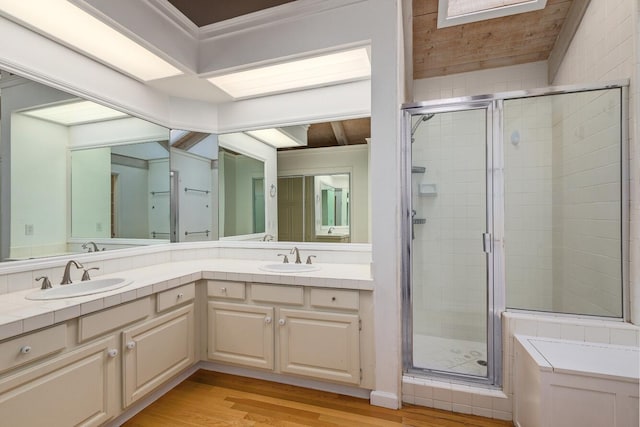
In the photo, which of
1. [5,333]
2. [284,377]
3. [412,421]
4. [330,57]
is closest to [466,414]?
[412,421]

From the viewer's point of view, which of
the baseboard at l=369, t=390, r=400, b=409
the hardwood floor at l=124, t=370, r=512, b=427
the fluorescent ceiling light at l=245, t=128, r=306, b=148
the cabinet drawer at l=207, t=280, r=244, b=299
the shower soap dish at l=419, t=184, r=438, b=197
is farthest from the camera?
the fluorescent ceiling light at l=245, t=128, r=306, b=148

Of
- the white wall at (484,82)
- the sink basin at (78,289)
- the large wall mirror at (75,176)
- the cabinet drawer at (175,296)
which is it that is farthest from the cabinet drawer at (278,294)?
the white wall at (484,82)

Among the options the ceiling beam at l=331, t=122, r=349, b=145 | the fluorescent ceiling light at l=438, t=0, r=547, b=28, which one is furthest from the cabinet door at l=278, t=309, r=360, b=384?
the fluorescent ceiling light at l=438, t=0, r=547, b=28

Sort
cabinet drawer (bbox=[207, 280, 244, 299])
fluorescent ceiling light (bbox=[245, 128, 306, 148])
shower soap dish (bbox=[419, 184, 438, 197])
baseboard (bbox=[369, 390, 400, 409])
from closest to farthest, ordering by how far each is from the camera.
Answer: baseboard (bbox=[369, 390, 400, 409]) < cabinet drawer (bbox=[207, 280, 244, 299]) < shower soap dish (bbox=[419, 184, 438, 197]) < fluorescent ceiling light (bbox=[245, 128, 306, 148])

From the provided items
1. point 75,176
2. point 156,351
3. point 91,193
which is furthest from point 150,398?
point 75,176

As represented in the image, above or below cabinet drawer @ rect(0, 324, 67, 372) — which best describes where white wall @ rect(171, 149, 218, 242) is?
above

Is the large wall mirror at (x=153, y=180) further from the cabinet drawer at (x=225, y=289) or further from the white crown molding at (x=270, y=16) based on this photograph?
the white crown molding at (x=270, y=16)

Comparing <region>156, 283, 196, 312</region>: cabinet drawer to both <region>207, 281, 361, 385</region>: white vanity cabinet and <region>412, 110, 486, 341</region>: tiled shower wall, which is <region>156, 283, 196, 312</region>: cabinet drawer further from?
<region>412, 110, 486, 341</region>: tiled shower wall

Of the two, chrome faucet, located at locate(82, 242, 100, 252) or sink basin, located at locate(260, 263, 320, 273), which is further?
sink basin, located at locate(260, 263, 320, 273)

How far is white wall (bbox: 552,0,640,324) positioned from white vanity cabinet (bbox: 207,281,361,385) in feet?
5.14

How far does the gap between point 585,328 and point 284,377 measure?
191 cm

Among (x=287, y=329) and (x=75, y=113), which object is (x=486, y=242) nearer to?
(x=287, y=329)

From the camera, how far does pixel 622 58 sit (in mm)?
1755

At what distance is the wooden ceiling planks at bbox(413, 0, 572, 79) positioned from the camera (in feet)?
7.94
